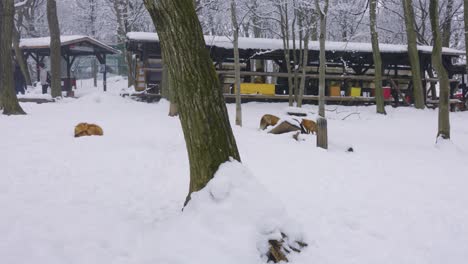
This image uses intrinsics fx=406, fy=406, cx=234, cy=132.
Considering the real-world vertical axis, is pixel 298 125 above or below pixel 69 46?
below

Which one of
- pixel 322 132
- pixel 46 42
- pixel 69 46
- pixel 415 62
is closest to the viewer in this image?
pixel 322 132

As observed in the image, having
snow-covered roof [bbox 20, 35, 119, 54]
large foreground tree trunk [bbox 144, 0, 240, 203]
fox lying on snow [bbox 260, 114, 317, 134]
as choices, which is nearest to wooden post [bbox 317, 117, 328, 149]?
fox lying on snow [bbox 260, 114, 317, 134]

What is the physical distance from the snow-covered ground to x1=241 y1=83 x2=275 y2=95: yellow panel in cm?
918

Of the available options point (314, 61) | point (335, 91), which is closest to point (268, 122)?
point (335, 91)

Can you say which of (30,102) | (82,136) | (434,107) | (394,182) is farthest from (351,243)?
(434,107)

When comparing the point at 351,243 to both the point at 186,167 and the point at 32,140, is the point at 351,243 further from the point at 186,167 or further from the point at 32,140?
the point at 32,140

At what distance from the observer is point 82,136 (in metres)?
8.59

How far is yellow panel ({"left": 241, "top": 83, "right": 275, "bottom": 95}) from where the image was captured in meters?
18.1

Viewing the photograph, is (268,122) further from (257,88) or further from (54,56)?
(54,56)

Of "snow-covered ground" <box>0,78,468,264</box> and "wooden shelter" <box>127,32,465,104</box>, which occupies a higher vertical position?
"wooden shelter" <box>127,32,465,104</box>

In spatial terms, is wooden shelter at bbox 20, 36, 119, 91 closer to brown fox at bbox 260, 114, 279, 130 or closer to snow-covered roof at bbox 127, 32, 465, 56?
snow-covered roof at bbox 127, 32, 465, 56

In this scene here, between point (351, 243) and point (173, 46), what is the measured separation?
2.27 metres

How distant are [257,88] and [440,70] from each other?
33.1ft

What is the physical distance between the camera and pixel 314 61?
21219 mm
